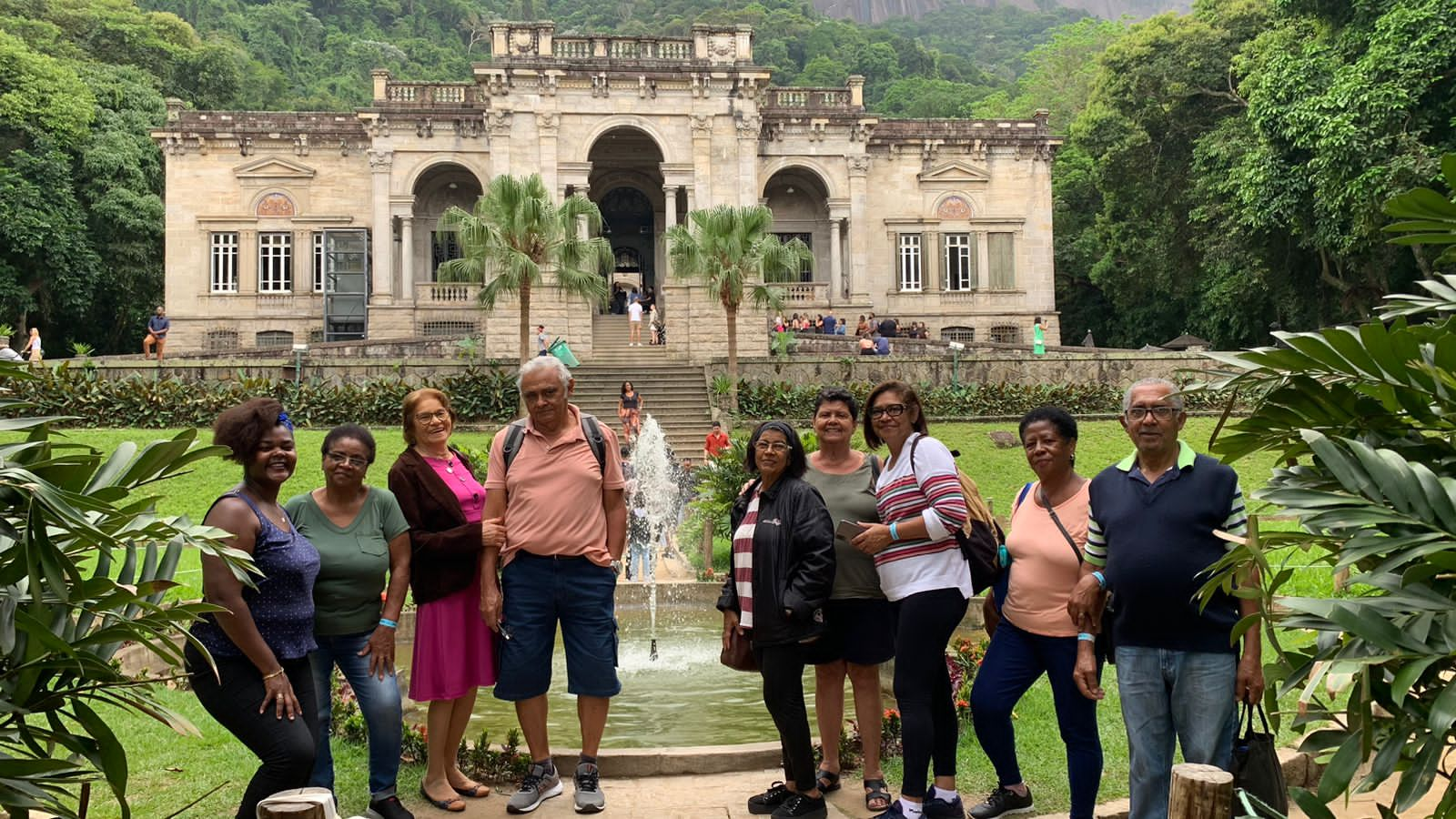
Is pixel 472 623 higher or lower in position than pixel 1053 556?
lower

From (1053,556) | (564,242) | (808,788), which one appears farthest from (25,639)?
(564,242)

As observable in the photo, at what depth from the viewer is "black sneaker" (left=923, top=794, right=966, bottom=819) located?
5094 millimetres

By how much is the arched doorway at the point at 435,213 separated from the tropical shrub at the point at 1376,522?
105ft

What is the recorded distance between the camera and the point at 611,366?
81.6 ft

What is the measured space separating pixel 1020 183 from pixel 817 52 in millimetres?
35681

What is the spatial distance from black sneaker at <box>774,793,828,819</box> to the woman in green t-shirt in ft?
5.38

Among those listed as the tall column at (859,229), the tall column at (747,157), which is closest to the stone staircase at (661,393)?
the tall column at (747,157)

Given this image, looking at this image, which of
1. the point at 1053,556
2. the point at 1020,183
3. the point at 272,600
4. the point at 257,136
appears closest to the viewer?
the point at 272,600

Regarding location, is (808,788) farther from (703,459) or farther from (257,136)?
(257,136)

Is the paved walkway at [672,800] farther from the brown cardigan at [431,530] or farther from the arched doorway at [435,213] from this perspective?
the arched doorway at [435,213]

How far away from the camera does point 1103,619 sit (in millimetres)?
4758

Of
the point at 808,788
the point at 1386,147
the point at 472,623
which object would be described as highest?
the point at 1386,147

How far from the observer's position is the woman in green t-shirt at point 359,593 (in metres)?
4.83

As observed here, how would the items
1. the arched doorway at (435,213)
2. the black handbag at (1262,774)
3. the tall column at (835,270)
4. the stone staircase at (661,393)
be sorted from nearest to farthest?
1. the black handbag at (1262,774)
2. the stone staircase at (661,393)
3. the tall column at (835,270)
4. the arched doorway at (435,213)
